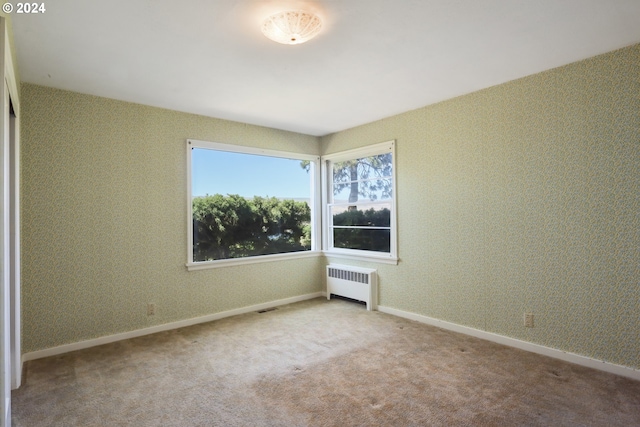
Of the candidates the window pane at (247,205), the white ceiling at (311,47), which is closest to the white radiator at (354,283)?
the window pane at (247,205)

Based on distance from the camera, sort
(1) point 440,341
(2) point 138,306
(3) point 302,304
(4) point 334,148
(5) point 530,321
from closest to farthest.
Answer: (5) point 530,321
(1) point 440,341
(2) point 138,306
(3) point 302,304
(4) point 334,148

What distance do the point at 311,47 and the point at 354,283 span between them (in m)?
3.18

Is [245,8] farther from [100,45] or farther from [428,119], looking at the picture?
[428,119]

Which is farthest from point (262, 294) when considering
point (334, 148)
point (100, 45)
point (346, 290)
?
point (100, 45)

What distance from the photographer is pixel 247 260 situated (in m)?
4.62

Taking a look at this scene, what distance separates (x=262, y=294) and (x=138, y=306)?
60.8 inches

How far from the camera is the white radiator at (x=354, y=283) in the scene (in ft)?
15.0

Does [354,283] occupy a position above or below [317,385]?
above

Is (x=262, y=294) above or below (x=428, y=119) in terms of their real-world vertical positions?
below

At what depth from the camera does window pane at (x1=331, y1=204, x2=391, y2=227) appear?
4.61 m

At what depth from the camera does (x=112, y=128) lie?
359 cm

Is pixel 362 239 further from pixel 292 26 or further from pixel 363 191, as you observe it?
pixel 292 26

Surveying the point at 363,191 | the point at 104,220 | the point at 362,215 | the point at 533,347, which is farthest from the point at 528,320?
the point at 104,220

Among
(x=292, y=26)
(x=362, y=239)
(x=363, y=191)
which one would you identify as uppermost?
(x=292, y=26)
